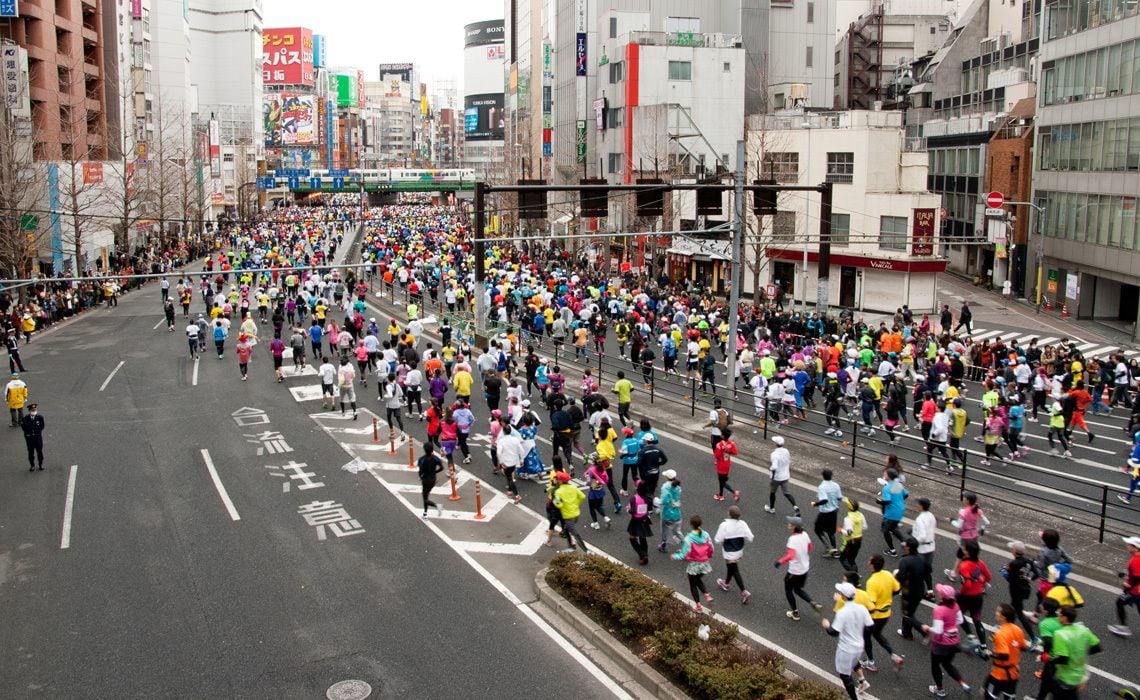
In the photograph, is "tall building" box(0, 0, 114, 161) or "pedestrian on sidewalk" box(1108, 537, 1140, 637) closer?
"pedestrian on sidewalk" box(1108, 537, 1140, 637)

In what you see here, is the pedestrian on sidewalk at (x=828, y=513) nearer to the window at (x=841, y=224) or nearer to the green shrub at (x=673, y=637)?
the green shrub at (x=673, y=637)

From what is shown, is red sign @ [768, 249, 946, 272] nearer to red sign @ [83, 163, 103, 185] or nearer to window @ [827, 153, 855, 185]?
window @ [827, 153, 855, 185]

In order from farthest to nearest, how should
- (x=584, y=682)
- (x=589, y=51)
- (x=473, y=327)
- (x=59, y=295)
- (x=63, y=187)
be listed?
(x=589, y=51)
(x=63, y=187)
(x=59, y=295)
(x=473, y=327)
(x=584, y=682)

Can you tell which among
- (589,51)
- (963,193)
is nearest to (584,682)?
(963,193)

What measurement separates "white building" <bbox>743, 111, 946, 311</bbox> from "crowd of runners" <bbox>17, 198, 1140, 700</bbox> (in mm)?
3166

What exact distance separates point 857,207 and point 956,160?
21.9 m

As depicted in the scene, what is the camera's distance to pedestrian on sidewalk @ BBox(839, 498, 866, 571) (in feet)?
45.7

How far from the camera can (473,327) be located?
35844 mm

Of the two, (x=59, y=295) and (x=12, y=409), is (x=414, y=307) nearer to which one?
(x=12, y=409)

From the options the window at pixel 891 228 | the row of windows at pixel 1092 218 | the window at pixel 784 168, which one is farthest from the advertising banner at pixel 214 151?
the row of windows at pixel 1092 218

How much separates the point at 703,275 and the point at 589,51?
36524 mm

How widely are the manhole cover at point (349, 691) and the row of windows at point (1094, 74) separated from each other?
42.1 m

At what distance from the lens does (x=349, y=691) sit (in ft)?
36.8

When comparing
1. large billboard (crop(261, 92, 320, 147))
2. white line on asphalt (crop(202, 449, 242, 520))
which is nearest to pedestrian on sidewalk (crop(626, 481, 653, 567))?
white line on asphalt (crop(202, 449, 242, 520))
